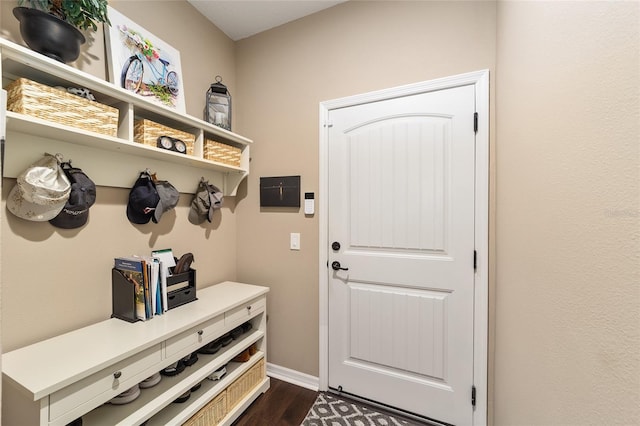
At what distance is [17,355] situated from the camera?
103 cm

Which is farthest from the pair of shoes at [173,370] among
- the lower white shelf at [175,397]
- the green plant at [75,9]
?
the green plant at [75,9]

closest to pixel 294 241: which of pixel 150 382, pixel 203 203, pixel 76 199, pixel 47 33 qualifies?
pixel 203 203

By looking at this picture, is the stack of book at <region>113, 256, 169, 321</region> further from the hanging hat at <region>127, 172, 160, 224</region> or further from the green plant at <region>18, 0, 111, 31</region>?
the green plant at <region>18, 0, 111, 31</region>

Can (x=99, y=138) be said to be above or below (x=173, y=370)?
above

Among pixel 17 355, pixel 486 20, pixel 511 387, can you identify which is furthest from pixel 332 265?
pixel 486 20

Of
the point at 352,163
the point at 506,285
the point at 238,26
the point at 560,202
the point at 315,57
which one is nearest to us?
the point at 560,202

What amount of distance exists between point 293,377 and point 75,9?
2.52m

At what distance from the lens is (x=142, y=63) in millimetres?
1522

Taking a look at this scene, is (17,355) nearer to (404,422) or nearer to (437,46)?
(404,422)

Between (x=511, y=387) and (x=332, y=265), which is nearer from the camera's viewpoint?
(x=511, y=387)

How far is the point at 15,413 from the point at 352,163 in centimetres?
199

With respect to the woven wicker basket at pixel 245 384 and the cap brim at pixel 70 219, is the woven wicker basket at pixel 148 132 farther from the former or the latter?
the woven wicker basket at pixel 245 384

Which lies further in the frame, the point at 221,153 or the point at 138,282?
the point at 221,153

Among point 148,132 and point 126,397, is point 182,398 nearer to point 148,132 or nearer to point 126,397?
point 126,397
